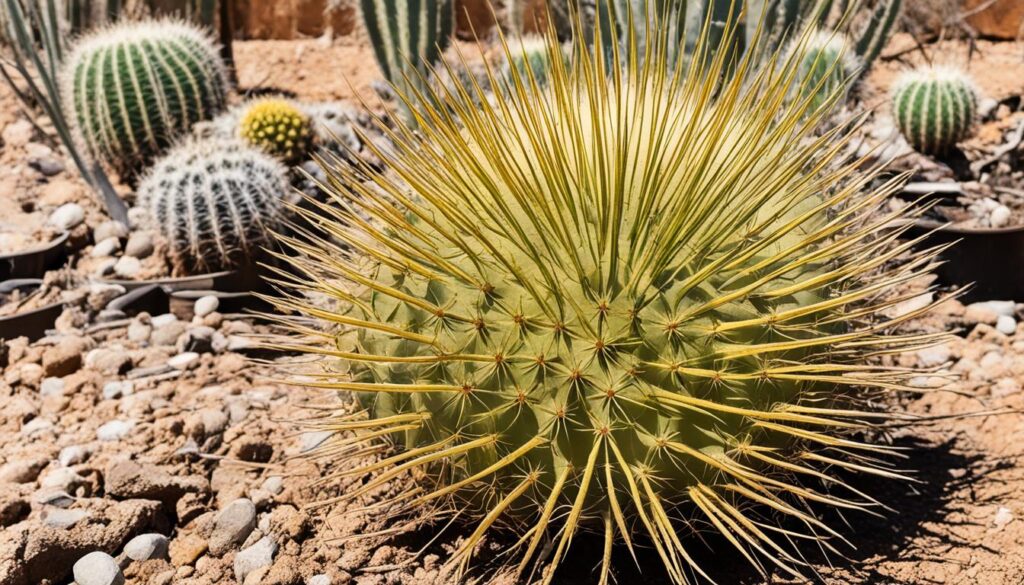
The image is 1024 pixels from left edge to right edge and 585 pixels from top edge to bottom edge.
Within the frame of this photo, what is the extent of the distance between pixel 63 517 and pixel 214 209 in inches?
75.5

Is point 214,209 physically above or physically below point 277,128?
below

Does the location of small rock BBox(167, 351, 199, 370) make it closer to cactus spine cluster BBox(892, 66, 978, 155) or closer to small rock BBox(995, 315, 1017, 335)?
small rock BBox(995, 315, 1017, 335)

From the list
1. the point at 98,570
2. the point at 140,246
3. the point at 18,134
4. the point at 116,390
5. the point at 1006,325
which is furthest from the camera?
the point at 18,134

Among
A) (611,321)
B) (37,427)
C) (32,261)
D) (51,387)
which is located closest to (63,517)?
(37,427)

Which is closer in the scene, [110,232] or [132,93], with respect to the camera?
[110,232]

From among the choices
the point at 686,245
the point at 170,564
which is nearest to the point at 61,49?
the point at 170,564

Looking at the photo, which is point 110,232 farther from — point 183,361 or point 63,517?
point 63,517

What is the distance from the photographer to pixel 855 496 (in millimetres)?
2201

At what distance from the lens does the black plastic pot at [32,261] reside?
3.86 meters

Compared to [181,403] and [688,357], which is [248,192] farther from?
[688,357]

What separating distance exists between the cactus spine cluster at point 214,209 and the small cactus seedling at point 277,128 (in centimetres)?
49

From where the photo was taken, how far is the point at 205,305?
11.6 ft

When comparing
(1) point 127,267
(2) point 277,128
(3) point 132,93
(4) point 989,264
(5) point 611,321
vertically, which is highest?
(5) point 611,321

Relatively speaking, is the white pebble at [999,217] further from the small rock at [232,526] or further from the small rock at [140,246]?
the small rock at [140,246]
